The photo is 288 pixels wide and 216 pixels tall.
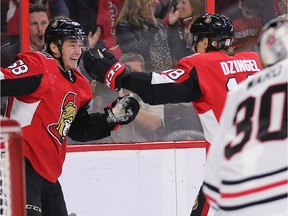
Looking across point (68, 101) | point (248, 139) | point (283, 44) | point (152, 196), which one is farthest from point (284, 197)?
point (152, 196)

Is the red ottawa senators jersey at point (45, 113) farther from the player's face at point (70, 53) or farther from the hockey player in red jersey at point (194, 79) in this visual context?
the hockey player in red jersey at point (194, 79)

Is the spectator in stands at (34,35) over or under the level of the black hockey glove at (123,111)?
over

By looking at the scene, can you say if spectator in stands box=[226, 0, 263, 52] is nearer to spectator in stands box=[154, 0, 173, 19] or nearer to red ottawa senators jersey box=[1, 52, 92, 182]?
spectator in stands box=[154, 0, 173, 19]

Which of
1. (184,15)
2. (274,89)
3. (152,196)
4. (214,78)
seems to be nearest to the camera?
(274,89)

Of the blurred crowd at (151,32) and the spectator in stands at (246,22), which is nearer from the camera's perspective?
the blurred crowd at (151,32)

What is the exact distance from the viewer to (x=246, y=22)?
19.4 ft

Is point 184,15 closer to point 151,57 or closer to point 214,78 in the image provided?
point 151,57

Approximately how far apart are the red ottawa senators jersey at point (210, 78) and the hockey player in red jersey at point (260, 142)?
143 centimetres

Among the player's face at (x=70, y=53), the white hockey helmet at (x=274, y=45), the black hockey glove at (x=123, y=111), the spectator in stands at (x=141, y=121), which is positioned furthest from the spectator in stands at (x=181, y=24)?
the white hockey helmet at (x=274, y=45)

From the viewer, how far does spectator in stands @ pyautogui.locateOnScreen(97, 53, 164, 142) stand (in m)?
5.70

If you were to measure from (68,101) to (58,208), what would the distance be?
473 mm

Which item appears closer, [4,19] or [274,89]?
[274,89]

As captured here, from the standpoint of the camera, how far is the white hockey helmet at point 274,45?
9.18ft

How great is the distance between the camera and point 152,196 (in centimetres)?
550
